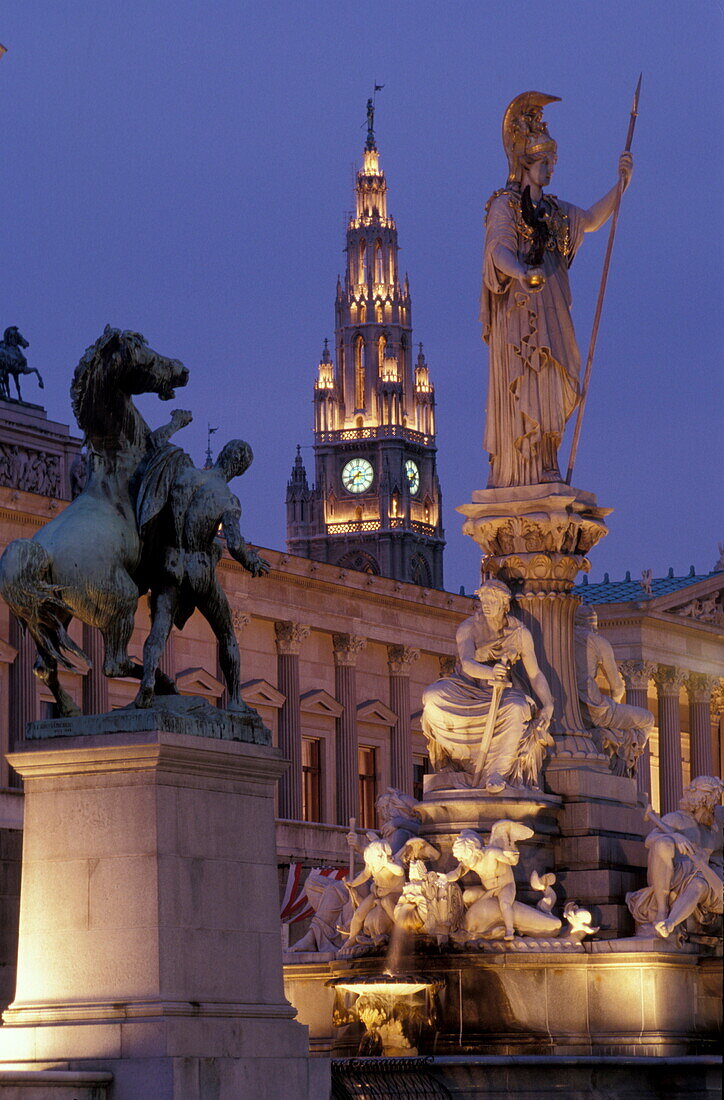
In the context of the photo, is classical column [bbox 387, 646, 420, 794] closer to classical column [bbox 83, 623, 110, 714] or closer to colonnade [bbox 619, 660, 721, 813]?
colonnade [bbox 619, 660, 721, 813]

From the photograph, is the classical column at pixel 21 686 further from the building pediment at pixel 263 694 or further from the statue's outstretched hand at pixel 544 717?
the statue's outstretched hand at pixel 544 717

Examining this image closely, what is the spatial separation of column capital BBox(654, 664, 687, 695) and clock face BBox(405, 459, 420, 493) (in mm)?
85233

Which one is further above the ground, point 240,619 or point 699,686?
point 240,619

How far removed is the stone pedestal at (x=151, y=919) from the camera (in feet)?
52.6

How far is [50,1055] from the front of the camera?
1622 centimetres

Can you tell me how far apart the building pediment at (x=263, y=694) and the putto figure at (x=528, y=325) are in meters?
42.8

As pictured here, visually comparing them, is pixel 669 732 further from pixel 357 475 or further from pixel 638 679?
pixel 357 475

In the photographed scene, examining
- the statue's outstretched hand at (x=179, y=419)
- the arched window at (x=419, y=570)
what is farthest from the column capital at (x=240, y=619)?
the arched window at (x=419, y=570)

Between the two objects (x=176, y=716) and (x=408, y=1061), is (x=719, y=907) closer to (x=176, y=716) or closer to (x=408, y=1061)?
(x=408, y=1061)

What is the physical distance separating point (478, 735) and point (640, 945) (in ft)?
9.97

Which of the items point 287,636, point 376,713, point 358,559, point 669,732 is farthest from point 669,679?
point 358,559

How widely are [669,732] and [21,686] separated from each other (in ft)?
85.7

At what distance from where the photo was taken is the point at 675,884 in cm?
2536

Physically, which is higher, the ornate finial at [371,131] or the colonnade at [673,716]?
the ornate finial at [371,131]
